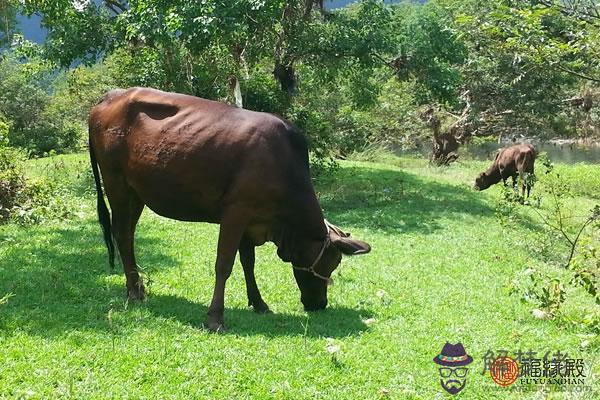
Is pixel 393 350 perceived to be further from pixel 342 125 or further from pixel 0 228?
pixel 342 125

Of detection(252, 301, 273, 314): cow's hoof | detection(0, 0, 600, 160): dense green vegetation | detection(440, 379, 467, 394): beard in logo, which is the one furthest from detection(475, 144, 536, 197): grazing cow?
detection(440, 379, 467, 394): beard in logo

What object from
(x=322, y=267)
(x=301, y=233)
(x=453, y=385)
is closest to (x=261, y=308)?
(x=322, y=267)

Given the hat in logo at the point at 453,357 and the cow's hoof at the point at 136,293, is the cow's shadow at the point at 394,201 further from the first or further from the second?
the hat in logo at the point at 453,357

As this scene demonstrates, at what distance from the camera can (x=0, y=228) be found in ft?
31.5

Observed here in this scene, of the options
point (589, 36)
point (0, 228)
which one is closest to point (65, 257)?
point (0, 228)

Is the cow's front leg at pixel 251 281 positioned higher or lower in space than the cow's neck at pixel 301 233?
lower

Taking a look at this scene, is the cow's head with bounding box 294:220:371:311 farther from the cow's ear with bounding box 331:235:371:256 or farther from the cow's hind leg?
→ the cow's hind leg

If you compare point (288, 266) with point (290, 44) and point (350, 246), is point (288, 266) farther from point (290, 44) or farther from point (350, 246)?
point (290, 44)

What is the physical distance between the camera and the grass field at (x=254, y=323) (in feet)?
14.6

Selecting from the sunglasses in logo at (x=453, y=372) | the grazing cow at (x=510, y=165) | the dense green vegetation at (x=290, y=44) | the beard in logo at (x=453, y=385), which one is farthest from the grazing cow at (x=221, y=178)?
the grazing cow at (x=510, y=165)

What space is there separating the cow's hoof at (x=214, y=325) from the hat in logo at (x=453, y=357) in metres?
1.94

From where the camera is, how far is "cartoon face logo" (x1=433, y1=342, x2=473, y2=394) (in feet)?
14.9

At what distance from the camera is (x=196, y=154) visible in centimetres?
577

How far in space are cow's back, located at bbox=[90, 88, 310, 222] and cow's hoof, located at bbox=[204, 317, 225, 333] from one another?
1.02m
